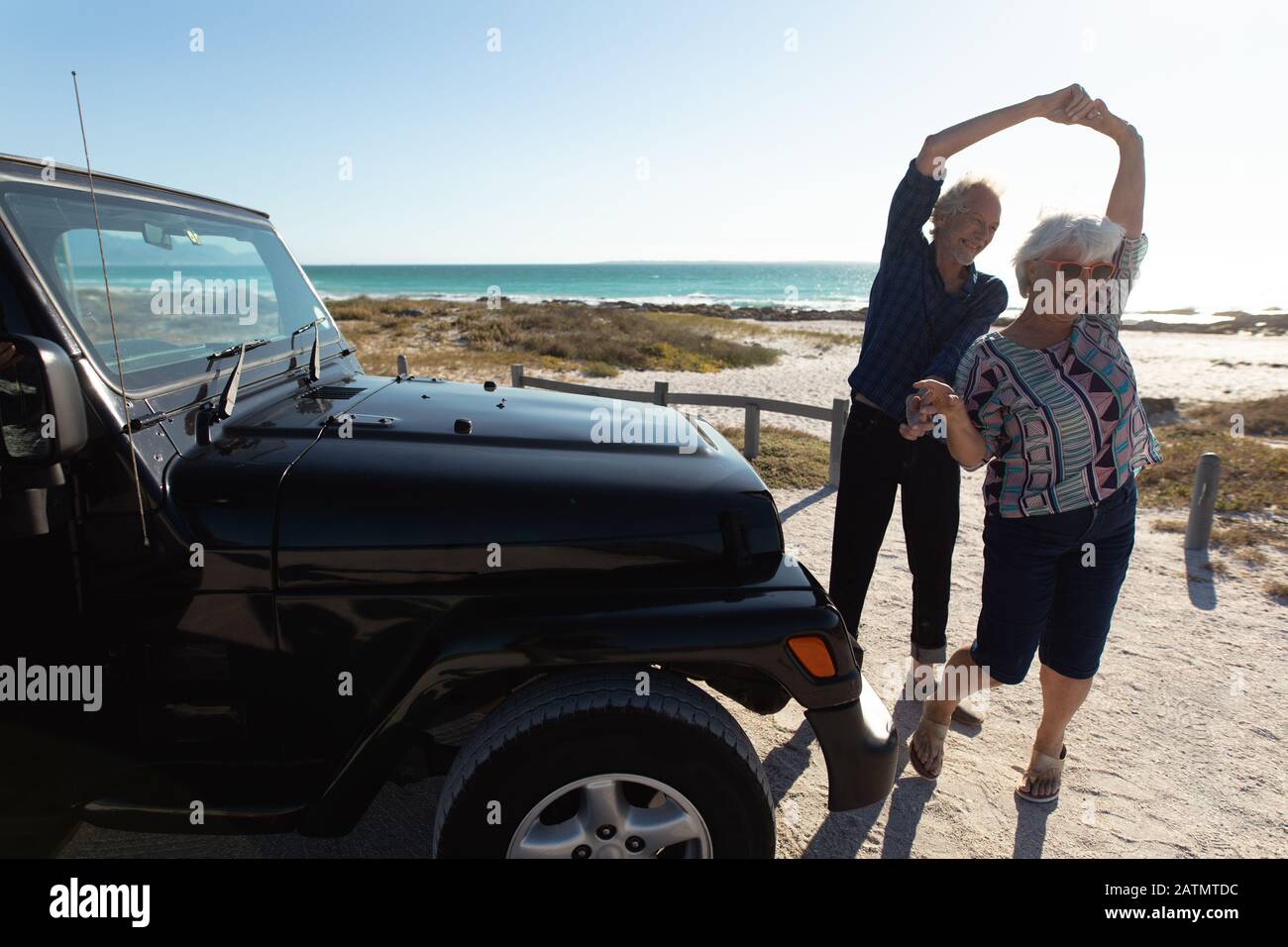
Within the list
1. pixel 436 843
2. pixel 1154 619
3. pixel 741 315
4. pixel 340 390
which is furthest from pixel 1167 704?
pixel 741 315

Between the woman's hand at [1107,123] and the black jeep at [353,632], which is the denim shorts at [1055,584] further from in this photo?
the woman's hand at [1107,123]

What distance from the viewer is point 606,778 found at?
1884mm

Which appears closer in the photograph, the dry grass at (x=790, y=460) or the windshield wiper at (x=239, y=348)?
the windshield wiper at (x=239, y=348)

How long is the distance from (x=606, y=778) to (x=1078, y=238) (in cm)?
218

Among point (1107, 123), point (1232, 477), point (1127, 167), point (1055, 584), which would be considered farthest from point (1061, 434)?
point (1232, 477)

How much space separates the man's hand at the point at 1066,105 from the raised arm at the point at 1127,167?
0.09ft

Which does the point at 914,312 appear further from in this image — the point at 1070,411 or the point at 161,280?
the point at 161,280

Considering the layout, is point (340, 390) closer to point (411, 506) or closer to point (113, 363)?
point (113, 363)

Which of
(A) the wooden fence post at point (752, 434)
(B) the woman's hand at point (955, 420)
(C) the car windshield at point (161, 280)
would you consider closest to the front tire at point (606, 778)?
(B) the woman's hand at point (955, 420)

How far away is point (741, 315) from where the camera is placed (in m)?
46.5

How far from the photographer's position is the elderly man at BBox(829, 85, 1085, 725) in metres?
2.94

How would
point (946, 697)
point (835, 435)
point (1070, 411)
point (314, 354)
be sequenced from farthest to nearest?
point (835, 435) → point (946, 697) → point (314, 354) → point (1070, 411)

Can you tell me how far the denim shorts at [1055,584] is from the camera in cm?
261

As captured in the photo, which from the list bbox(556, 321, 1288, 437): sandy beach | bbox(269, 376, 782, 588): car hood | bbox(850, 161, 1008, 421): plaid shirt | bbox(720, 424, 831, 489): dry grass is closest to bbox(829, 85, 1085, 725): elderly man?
bbox(850, 161, 1008, 421): plaid shirt
